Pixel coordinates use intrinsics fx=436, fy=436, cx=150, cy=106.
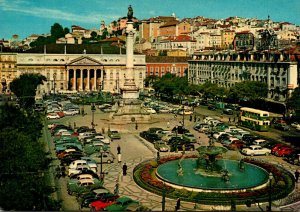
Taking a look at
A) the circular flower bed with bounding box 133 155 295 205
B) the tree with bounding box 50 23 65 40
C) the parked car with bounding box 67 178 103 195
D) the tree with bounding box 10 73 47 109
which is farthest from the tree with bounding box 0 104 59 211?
the tree with bounding box 50 23 65 40

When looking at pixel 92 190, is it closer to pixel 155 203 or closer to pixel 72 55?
pixel 155 203

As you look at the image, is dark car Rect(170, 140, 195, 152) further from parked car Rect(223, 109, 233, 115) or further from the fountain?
parked car Rect(223, 109, 233, 115)

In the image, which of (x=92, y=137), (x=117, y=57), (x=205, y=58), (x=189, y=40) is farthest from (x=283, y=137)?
(x=189, y=40)

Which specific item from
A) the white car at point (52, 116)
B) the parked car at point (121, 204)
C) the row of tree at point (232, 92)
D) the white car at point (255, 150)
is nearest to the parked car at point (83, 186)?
Result: the parked car at point (121, 204)

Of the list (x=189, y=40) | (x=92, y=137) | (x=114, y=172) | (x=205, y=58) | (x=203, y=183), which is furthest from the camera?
(x=189, y=40)

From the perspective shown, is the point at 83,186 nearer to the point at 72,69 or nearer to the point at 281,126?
the point at 281,126
